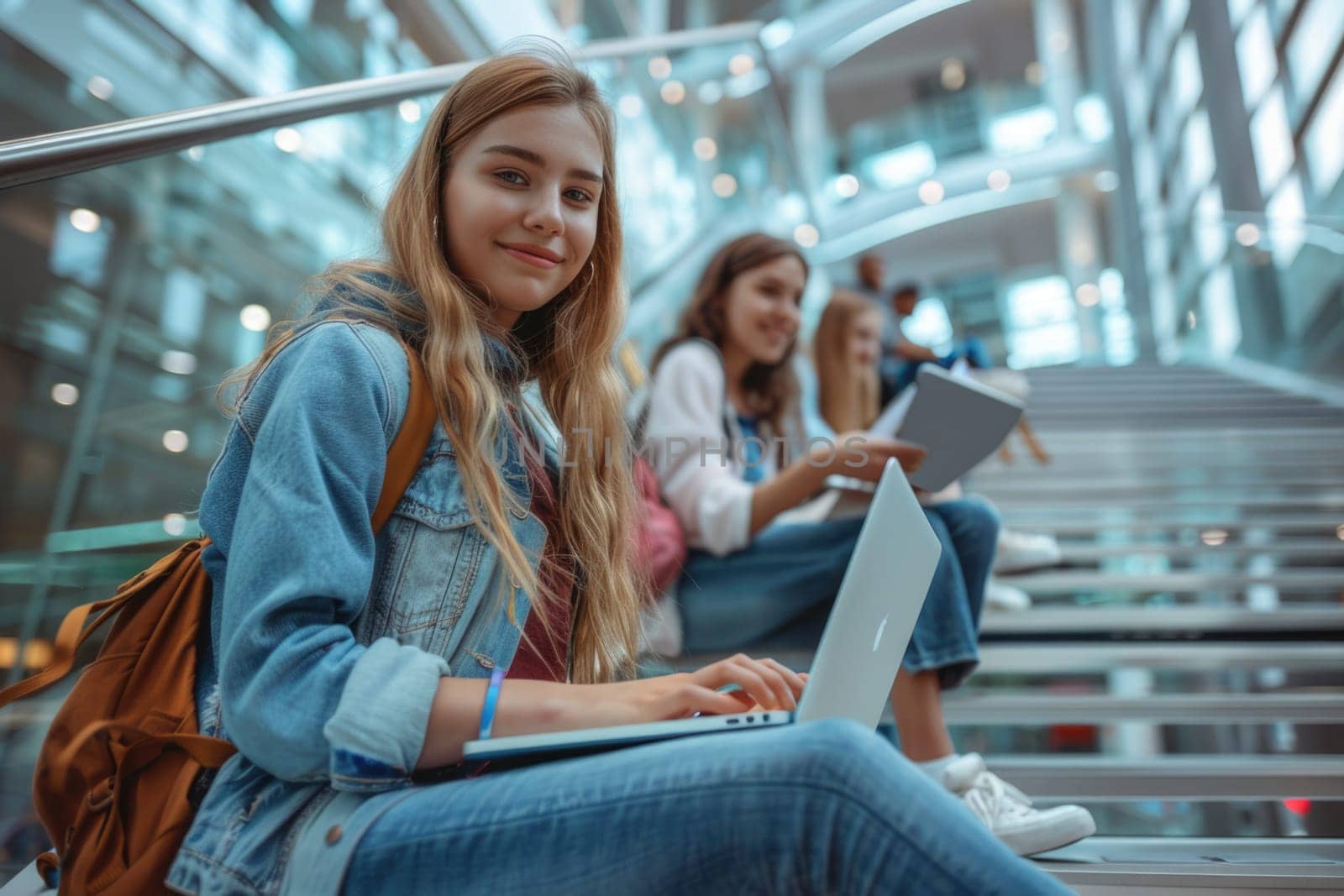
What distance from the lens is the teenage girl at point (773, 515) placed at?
178cm

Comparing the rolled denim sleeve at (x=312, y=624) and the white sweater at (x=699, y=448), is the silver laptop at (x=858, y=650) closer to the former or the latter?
the rolled denim sleeve at (x=312, y=624)

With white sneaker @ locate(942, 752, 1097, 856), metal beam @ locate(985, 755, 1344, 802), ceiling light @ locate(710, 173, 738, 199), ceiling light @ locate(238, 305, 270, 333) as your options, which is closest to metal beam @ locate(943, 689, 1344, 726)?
metal beam @ locate(985, 755, 1344, 802)

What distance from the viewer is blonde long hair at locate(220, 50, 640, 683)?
3.47ft

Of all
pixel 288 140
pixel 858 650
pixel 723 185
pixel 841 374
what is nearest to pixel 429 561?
pixel 858 650

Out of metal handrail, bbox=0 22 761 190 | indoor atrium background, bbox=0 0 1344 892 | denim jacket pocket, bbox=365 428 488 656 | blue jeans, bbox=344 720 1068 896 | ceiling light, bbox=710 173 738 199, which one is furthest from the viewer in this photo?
ceiling light, bbox=710 173 738 199

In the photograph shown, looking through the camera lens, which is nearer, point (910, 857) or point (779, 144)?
point (910, 857)

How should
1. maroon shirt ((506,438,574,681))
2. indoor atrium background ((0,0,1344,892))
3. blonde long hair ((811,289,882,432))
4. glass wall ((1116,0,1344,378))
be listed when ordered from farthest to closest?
glass wall ((1116,0,1344,378)) → blonde long hair ((811,289,882,432)) → indoor atrium background ((0,0,1344,892)) → maroon shirt ((506,438,574,681))

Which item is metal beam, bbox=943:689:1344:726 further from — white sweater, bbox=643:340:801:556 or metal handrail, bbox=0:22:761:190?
metal handrail, bbox=0:22:761:190

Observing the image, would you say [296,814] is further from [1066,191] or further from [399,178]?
[1066,191]

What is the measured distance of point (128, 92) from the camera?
2887mm

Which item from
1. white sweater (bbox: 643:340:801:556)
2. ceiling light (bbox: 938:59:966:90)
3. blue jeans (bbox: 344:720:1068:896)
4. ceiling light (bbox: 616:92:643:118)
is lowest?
blue jeans (bbox: 344:720:1068:896)

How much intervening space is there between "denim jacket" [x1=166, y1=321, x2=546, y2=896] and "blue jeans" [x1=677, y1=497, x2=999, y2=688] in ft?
3.50

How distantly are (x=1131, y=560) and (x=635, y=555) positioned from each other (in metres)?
2.38

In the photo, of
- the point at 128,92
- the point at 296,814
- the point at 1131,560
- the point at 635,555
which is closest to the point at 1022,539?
the point at 1131,560
